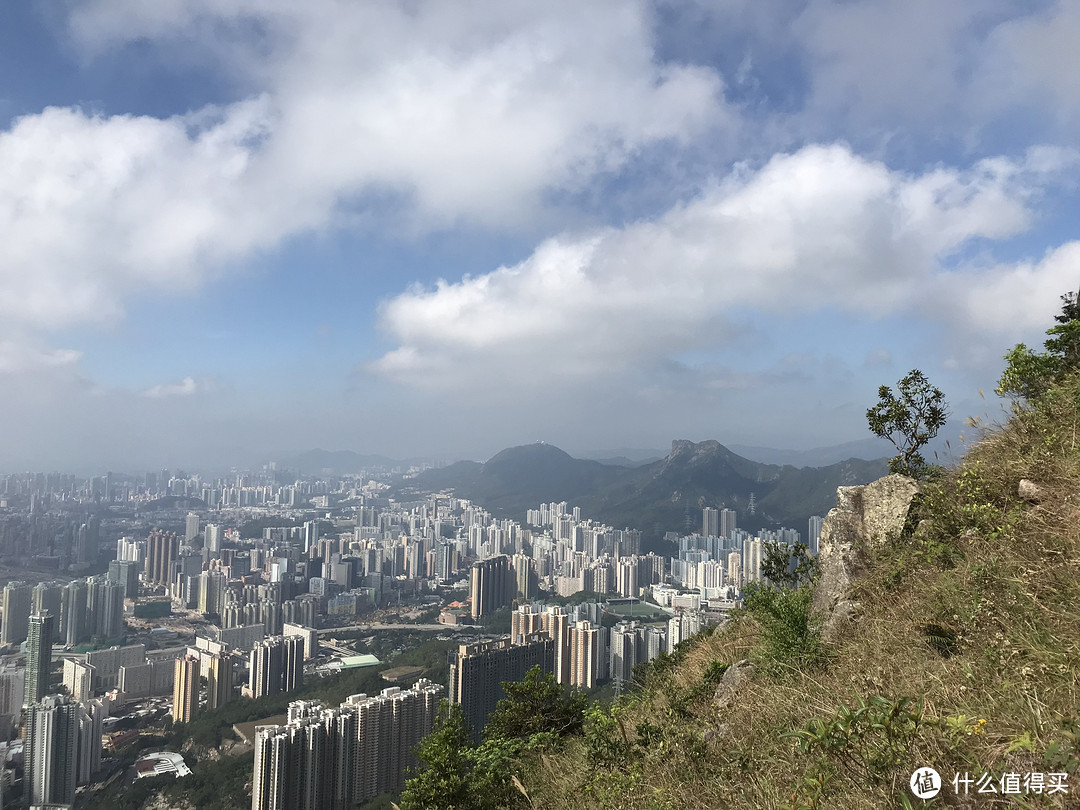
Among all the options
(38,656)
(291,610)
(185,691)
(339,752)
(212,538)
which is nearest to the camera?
(339,752)

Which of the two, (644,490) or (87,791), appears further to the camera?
(644,490)

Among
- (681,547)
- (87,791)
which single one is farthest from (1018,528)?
(681,547)

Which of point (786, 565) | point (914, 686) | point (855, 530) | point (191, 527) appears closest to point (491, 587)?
point (191, 527)

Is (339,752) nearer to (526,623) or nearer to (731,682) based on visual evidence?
(526,623)

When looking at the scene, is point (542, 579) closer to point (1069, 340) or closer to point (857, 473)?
point (857, 473)

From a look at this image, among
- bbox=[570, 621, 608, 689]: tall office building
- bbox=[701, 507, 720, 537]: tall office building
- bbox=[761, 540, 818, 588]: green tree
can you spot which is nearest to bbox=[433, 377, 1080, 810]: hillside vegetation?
bbox=[761, 540, 818, 588]: green tree

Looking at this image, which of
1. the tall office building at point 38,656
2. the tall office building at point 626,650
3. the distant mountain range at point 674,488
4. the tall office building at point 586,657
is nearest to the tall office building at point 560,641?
the tall office building at point 586,657

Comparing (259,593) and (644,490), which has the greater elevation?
(644,490)
